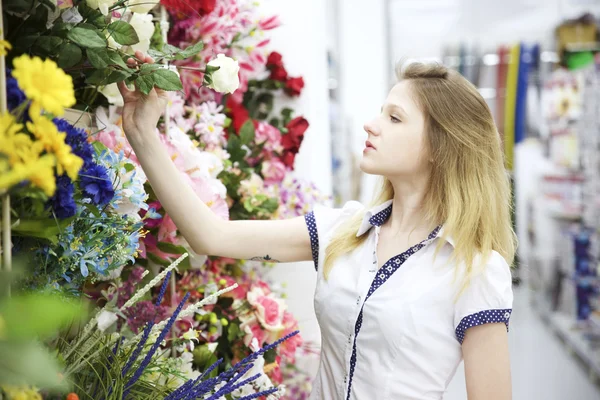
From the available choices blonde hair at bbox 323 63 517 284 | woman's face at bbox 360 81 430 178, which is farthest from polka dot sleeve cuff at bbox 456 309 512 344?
woman's face at bbox 360 81 430 178

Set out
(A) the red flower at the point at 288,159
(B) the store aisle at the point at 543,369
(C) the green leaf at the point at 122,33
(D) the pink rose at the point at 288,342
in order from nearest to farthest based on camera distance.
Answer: (C) the green leaf at the point at 122,33 < (D) the pink rose at the point at 288,342 < (A) the red flower at the point at 288,159 < (B) the store aisle at the point at 543,369

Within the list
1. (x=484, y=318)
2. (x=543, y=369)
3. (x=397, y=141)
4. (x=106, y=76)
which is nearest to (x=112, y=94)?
(x=106, y=76)

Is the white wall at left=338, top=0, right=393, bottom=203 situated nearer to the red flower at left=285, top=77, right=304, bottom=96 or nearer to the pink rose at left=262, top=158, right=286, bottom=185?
the red flower at left=285, top=77, right=304, bottom=96

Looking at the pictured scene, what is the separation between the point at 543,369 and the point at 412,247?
4044 millimetres

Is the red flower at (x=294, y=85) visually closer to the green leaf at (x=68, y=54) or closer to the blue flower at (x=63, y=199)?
the green leaf at (x=68, y=54)

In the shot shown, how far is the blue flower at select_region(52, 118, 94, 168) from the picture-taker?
30.5 inches

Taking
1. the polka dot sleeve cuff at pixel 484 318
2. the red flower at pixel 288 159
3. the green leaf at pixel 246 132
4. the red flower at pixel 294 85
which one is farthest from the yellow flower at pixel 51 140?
the red flower at pixel 294 85

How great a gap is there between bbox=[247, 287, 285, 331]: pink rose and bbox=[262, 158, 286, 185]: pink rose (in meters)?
0.33

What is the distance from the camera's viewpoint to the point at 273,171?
1816 mm

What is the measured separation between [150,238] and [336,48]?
7361 mm

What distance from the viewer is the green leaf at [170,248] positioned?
4.24ft

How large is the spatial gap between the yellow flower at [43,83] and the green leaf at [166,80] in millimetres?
360

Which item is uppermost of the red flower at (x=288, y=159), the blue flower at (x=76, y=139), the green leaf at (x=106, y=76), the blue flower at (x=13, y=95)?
the blue flower at (x=13, y=95)

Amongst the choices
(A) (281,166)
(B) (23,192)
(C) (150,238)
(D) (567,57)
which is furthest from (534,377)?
(B) (23,192)
